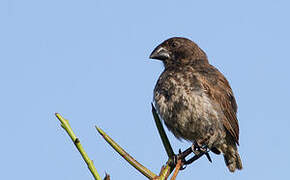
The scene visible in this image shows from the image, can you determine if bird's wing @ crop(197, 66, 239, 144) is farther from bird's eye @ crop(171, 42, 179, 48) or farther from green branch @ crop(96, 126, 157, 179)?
green branch @ crop(96, 126, 157, 179)

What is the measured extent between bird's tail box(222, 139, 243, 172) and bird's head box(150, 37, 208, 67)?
1228 mm

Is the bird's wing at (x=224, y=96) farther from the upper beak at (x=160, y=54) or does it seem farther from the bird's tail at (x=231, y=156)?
the upper beak at (x=160, y=54)

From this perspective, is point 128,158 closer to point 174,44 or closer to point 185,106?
point 185,106

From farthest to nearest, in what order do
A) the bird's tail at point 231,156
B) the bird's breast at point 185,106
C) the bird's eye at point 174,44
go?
the bird's eye at point 174,44
the bird's tail at point 231,156
the bird's breast at point 185,106

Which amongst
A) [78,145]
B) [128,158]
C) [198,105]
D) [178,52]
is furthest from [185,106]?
[78,145]

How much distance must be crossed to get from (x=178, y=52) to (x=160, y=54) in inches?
16.0

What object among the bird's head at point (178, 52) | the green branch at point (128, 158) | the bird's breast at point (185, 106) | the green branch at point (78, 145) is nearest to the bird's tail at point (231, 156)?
the bird's breast at point (185, 106)

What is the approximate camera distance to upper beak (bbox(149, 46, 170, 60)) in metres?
5.89

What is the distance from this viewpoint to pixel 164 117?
17.1ft

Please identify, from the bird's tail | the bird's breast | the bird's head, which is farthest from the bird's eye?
the bird's tail

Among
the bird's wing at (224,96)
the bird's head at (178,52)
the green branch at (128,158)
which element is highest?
the bird's head at (178,52)

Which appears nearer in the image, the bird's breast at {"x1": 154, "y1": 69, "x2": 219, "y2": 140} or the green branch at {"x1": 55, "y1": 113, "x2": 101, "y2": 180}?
the green branch at {"x1": 55, "y1": 113, "x2": 101, "y2": 180}

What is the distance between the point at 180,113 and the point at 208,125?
0.40 m

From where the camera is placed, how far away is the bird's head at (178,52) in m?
6.06
